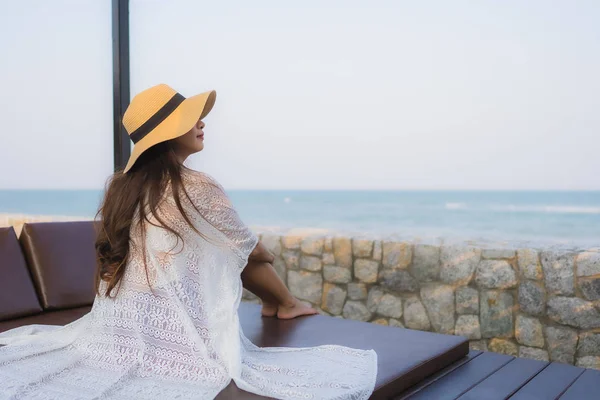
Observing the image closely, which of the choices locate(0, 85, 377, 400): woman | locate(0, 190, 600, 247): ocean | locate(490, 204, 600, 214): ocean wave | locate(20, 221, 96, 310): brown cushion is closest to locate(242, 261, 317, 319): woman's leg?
locate(0, 85, 377, 400): woman

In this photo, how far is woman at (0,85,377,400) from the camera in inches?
65.0

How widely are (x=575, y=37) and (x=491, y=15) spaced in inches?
74.8

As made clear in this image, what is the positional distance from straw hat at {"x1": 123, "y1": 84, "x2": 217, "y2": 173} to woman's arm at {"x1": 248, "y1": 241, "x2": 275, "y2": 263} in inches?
25.1

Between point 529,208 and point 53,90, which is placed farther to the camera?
point 529,208

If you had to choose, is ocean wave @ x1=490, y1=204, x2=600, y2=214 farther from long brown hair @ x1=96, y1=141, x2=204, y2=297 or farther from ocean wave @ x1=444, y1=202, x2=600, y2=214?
long brown hair @ x1=96, y1=141, x2=204, y2=297

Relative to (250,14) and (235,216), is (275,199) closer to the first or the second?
(250,14)

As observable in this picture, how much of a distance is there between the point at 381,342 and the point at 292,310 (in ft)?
1.70

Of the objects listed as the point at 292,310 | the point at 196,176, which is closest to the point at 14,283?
the point at 292,310

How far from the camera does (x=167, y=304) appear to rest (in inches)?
68.6

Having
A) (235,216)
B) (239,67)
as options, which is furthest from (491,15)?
(235,216)

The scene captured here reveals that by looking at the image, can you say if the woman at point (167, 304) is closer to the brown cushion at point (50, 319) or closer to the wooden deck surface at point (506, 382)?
the wooden deck surface at point (506, 382)

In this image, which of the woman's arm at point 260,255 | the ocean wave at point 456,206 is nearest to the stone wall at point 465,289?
the woman's arm at point 260,255

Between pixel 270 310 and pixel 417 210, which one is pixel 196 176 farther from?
pixel 417 210

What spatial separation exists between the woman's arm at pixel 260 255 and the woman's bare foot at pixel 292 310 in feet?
0.97
